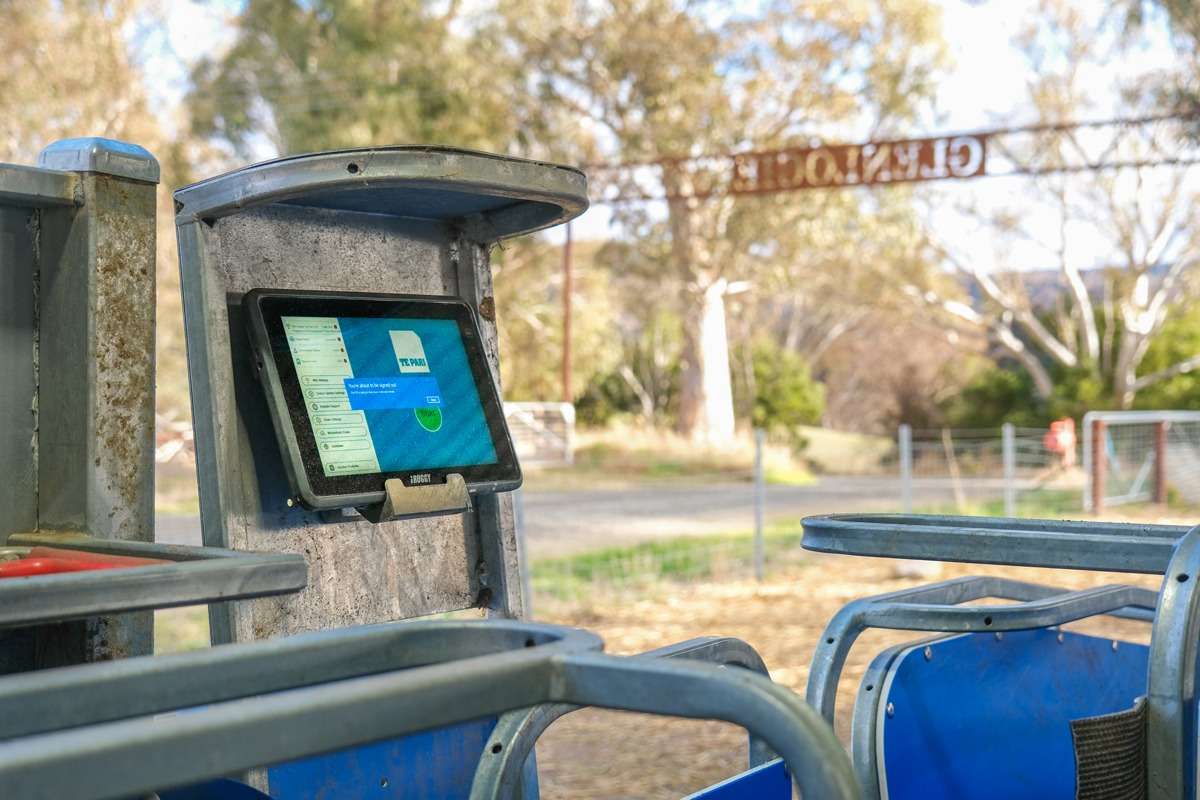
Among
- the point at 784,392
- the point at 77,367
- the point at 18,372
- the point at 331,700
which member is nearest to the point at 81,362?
Result: the point at 77,367

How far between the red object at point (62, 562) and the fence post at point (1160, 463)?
14.2 metres

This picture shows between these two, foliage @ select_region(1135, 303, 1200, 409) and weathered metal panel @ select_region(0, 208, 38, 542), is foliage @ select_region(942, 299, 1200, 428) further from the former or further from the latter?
weathered metal panel @ select_region(0, 208, 38, 542)

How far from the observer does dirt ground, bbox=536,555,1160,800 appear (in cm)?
495

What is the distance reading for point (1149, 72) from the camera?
22.9 meters

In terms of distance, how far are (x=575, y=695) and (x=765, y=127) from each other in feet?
73.5

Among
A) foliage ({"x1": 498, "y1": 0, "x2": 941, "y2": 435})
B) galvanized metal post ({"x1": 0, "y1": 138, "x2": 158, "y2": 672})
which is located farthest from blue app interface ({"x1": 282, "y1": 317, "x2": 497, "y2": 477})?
foliage ({"x1": 498, "y1": 0, "x2": 941, "y2": 435})

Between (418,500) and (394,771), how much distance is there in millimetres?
407

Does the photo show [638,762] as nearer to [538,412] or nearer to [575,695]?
[575,695]

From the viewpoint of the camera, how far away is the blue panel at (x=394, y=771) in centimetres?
191

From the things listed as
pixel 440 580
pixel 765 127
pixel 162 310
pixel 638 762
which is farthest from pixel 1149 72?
pixel 440 580

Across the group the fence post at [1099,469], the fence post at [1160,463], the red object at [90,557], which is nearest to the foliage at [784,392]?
the fence post at [1160,463]

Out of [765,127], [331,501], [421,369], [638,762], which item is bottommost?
[638,762]

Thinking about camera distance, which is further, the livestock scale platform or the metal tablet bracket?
the metal tablet bracket

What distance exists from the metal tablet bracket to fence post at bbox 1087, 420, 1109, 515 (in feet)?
41.5
